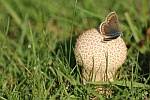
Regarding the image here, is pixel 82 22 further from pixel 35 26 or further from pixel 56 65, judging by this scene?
pixel 56 65

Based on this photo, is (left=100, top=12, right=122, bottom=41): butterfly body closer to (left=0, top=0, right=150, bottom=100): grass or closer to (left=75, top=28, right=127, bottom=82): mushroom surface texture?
(left=75, top=28, right=127, bottom=82): mushroom surface texture

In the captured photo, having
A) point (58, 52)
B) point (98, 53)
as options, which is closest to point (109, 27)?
point (98, 53)

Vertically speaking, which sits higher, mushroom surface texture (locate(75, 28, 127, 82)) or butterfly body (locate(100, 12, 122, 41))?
butterfly body (locate(100, 12, 122, 41))

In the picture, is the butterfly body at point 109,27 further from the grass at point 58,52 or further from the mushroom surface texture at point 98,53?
the grass at point 58,52

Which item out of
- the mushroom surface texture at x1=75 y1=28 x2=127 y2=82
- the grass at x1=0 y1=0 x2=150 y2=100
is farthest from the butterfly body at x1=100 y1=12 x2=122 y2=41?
the grass at x1=0 y1=0 x2=150 y2=100

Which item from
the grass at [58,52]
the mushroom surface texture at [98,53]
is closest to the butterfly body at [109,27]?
the mushroom surface texture at [98,53]
